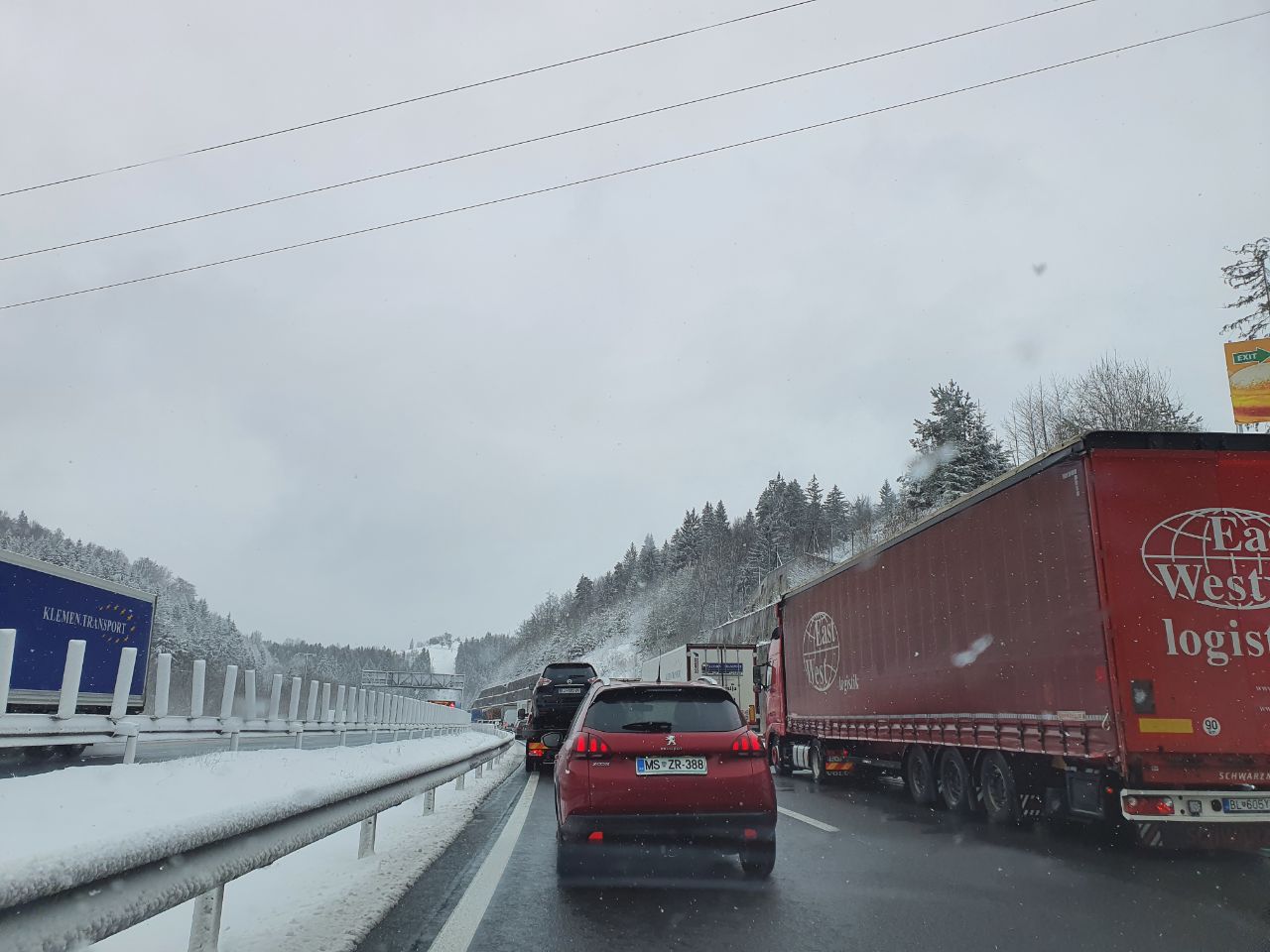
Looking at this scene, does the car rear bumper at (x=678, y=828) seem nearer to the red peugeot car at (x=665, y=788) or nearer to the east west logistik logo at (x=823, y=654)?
the red peugeot car at (x=665, y=788)

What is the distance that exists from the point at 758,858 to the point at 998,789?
15.9 feet

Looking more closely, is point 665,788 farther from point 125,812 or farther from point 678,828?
point 125,812

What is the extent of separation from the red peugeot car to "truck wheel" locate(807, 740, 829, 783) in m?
10.5

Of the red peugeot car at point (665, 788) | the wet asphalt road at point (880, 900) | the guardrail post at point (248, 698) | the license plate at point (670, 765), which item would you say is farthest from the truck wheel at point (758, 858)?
the guardrail post at point (248, 698)

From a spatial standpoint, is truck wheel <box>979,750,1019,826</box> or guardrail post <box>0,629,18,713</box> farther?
guardrail post <box>0,629,18,713</box>

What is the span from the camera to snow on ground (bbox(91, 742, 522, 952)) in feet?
14.8

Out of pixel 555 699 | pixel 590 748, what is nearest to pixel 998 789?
pixel 590 748

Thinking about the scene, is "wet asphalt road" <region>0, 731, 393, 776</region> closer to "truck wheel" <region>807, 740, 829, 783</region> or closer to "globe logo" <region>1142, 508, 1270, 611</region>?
"truck wheel" <region>807, 740, 829, 783</region>

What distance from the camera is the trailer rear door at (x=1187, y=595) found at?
7.70 m

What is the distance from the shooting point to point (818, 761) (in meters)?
17.3

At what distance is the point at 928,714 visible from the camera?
38.7 ft

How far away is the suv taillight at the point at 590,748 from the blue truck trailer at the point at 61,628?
427 inches

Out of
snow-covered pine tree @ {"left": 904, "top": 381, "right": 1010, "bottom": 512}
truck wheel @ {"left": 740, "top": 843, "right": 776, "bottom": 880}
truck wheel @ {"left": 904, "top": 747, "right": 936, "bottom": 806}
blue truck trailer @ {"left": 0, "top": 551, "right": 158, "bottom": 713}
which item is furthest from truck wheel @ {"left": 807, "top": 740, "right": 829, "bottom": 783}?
snow-covered pine tree @ {"left": 904, "top": 381, "right": 1010, "bottom": 512}

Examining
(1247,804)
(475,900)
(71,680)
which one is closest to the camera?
(475,900)
